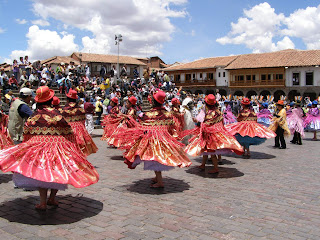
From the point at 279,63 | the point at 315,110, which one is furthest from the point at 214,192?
the point at 279,63

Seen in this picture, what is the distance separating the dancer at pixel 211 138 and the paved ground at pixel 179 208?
1.94 ft

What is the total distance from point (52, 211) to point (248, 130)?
6254mm

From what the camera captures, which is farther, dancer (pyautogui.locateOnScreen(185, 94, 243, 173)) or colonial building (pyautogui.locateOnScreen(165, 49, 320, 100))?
colonial building (pyautogui.locateOnScreen(165, 49, 320, 100))

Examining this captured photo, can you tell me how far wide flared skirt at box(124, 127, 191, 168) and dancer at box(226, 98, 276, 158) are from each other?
377 centimetres

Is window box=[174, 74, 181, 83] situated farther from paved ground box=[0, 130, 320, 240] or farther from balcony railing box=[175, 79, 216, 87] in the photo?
paved ground box=[0, 130, 320, 240]

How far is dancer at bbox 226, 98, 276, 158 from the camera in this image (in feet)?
30.3

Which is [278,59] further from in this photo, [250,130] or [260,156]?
[250,130]

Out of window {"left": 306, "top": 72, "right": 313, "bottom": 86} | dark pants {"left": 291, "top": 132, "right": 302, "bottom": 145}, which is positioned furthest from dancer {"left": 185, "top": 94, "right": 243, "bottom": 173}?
window {"left": 306, "top": 72, "right": 313, "bottom": 86}

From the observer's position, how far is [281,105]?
38.0ft

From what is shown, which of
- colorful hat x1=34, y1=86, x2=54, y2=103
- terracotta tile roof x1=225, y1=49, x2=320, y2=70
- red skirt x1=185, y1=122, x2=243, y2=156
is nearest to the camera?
colorful hat x1=34, y1=86, x2=54, y2=103

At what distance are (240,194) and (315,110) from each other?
10.8 meters

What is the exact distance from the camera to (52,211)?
4.81 metres

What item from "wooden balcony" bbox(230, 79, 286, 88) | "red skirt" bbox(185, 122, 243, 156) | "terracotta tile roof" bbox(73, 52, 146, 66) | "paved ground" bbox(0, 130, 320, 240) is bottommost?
"paved ground" bbox(0, 130, 320, 240)

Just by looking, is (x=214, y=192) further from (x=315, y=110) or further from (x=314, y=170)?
(x=315, y=110)
